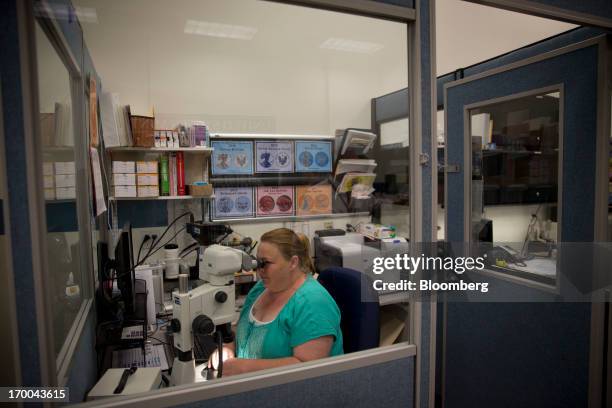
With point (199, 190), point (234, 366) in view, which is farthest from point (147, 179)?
point (234, 366)

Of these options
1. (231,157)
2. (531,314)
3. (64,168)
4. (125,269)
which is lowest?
(531,314)

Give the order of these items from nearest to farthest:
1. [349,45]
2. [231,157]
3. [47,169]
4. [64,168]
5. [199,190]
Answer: [47,169] → [64,168] → [199,190] → [231,157] → [349,45]

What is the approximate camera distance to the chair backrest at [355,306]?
1.48 m

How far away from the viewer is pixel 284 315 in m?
1.41

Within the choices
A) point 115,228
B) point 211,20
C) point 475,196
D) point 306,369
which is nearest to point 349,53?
point 211,20

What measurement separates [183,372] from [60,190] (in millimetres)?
674

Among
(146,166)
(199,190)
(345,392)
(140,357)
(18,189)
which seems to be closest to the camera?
(18,189)

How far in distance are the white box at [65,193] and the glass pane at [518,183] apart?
78.1 inches

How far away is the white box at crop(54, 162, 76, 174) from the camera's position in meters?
1.12

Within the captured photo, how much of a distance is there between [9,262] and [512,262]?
2.13 metres

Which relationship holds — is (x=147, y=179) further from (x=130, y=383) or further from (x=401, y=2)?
(x=401, y=2)

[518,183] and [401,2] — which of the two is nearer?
[401,2]

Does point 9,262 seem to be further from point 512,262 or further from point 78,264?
point 512,262

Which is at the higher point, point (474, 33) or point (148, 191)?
point (474, 33)
